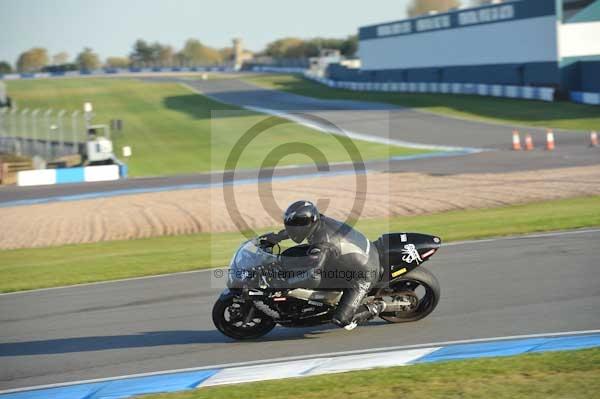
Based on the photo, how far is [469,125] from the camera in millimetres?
46500

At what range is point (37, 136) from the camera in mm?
45344

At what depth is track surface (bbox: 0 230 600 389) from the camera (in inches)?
369

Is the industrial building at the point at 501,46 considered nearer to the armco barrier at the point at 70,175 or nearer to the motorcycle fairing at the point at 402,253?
the armco barrier at the point at 70,175

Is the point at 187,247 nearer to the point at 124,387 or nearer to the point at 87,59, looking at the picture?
the point at 124,387

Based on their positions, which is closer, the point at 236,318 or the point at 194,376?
the point at 194,376

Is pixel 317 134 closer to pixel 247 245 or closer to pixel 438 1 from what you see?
pixel 247 245

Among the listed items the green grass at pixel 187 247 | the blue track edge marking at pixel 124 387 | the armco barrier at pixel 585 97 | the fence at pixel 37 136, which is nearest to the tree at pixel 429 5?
the armco barrier at pixel 585 97

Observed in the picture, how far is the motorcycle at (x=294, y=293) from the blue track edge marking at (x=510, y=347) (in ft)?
4.27

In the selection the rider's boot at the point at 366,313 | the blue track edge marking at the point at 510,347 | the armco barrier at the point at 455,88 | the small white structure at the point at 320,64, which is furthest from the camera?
the small white structure at the point at 320,64

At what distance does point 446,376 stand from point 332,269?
239 cm

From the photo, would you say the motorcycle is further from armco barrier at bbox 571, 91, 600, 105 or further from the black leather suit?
armco barrier at bbox 571, 91, 600, 105

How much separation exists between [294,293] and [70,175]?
29.0 metres

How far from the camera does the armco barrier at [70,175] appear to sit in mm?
36125

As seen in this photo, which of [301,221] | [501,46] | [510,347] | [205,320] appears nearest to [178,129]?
[501,46]
